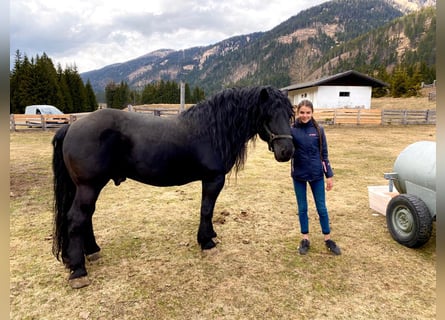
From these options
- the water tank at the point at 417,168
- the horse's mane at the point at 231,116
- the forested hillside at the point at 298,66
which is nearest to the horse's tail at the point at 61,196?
the horse's mane at the point at 231,116

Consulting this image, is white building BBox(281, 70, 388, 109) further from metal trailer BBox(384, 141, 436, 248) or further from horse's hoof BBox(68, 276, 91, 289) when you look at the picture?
horse's hoof BBox(68, 276, 91, 289)

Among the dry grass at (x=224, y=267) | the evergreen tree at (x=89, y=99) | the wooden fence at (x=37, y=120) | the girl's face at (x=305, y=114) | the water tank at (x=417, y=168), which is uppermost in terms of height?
the evergreen tree at (x=89, y=99)

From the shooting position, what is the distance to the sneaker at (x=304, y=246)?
334 centimetres

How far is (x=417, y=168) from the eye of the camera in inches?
136

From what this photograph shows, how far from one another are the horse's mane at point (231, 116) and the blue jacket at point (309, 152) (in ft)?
1.11

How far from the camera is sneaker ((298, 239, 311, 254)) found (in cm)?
334

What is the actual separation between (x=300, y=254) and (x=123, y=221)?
8.71 ft

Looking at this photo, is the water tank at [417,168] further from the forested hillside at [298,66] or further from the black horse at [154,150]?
the black horse at [154,150]

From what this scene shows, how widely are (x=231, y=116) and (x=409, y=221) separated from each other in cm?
249

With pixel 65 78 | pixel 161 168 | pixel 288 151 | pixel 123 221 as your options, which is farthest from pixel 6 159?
pixel 65 78

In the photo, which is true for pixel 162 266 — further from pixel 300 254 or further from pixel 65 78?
pixel 65 78

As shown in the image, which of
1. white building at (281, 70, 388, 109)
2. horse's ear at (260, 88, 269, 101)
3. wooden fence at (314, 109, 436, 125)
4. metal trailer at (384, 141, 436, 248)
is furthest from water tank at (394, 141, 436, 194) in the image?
white building at (281, 70, 388, 109)

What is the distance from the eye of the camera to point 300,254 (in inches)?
130

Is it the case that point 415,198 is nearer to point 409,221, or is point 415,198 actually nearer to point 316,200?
point 409,221
